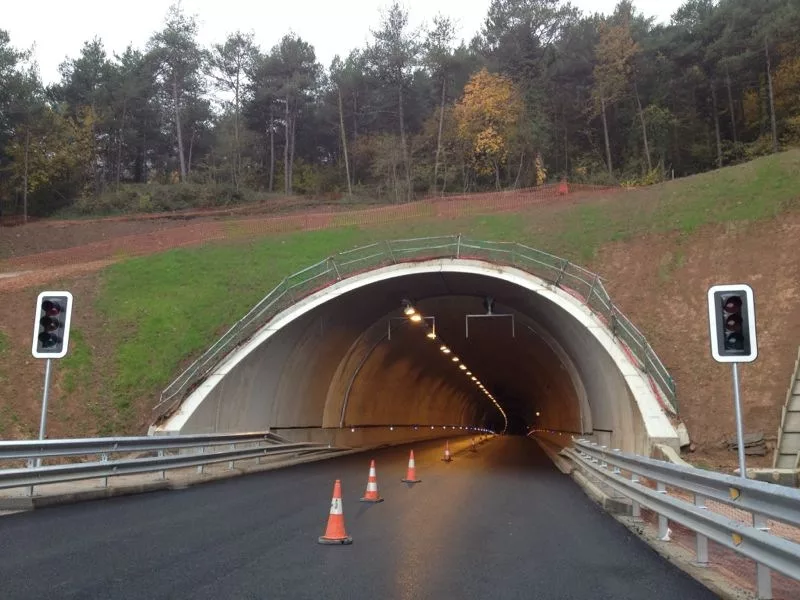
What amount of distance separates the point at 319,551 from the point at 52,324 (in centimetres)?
654

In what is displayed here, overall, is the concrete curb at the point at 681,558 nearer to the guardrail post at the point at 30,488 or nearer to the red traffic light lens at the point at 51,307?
the guardrail post at the point at 30,488

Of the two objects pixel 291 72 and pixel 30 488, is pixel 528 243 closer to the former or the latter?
pixel 30 488

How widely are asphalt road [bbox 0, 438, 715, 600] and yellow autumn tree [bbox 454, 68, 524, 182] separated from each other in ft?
138

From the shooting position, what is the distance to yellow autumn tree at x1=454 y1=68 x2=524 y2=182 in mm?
51000

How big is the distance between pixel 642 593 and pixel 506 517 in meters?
4.65

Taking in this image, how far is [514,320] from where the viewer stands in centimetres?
2639

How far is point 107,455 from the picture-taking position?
11953mm

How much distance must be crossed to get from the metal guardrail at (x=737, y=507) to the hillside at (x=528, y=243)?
8554 millimetres

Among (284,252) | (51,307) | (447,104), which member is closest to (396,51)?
(447,104)

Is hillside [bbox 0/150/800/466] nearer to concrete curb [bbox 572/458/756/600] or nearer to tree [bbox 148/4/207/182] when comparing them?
concrete curb [bbox 572/458/756/600]

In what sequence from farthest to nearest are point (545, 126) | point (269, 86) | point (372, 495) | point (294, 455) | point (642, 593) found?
point (269, 86)
point (545, 126)
point (294, 455)
point (372, 495)
point (642, 593)

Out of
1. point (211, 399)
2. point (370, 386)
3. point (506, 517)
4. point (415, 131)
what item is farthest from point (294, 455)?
point (415, 131)

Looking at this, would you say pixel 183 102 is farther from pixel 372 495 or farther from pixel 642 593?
pixel 642 593

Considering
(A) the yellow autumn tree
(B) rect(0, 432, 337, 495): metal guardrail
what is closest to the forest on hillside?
(A) the yellow autumn tree
